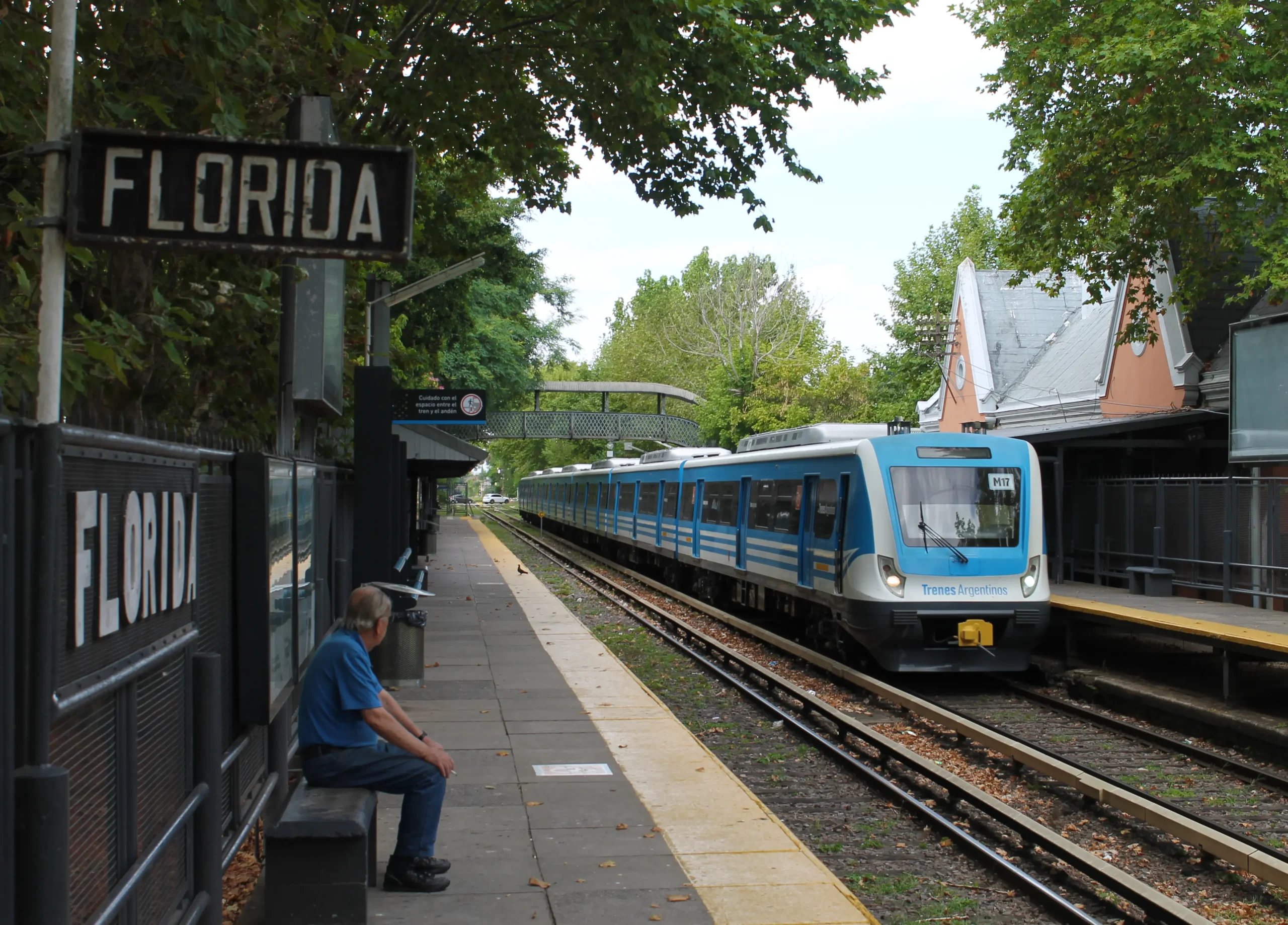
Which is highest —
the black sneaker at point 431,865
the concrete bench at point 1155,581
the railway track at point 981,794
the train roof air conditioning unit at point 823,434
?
the train roof air conditioning unit at point 823,434

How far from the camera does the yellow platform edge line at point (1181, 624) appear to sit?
11336 millimetres

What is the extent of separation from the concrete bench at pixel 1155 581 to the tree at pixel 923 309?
2513 centimetres

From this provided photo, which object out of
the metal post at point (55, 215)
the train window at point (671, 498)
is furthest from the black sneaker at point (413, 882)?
the train window at point (671, 498)

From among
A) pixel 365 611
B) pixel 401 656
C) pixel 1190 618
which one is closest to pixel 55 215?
pixel 365 611

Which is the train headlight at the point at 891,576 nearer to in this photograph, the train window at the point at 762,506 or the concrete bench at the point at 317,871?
the train window at the point at 762,506

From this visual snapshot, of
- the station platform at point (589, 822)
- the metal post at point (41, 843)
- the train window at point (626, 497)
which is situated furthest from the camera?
the train window at point (626, 497)

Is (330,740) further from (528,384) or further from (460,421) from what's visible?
(528,384)

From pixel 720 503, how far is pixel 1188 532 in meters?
7.22

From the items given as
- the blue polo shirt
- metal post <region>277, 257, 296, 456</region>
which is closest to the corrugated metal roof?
metal post <region>277, 257, 296, 456</region>

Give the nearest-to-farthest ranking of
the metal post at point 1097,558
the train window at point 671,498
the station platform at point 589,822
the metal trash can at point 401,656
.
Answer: the station platform at point 589,822 → the metal trash can at point 401,656 → the metal post at point 1097,558 → the train window at point 671,498

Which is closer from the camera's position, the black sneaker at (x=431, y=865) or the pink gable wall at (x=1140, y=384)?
the black sneaker at (x=431, y=865)

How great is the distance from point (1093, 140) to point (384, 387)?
1278cm

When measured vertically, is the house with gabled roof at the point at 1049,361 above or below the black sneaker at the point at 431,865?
above

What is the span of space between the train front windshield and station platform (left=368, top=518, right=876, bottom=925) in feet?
11.6
